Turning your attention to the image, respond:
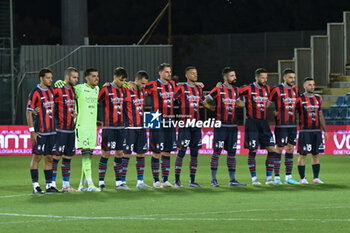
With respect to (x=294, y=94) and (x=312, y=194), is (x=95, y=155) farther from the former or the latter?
(x=312, y=194)

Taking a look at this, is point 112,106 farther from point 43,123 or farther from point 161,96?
→ point 43,123

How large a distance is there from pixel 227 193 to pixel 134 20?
39959mm

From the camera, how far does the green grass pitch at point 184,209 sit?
1070 centimetres

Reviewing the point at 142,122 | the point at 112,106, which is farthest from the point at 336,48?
the point at 112,106

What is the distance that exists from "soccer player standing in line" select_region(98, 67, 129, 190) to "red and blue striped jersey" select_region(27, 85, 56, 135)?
3.26 ft

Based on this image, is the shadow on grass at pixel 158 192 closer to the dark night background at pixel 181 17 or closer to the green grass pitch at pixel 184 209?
the green grass pitch at pixel 184 209

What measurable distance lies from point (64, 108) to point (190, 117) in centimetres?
239

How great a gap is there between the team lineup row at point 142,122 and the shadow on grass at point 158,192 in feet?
1.57

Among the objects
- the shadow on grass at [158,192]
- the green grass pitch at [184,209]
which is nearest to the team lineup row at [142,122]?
the shadow on grass at [158,192]

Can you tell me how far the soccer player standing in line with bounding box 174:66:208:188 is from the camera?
1544cm

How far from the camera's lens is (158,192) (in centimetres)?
1455

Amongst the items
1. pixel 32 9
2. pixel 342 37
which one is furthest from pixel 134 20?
pixel 342 37

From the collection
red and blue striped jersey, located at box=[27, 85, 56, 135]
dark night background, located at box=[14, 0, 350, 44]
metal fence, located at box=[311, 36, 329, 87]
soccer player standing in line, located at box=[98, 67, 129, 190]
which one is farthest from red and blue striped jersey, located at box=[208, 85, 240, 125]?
dark night background, located at box=[14, 0, 350, 44]

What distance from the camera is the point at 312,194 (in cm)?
1404
